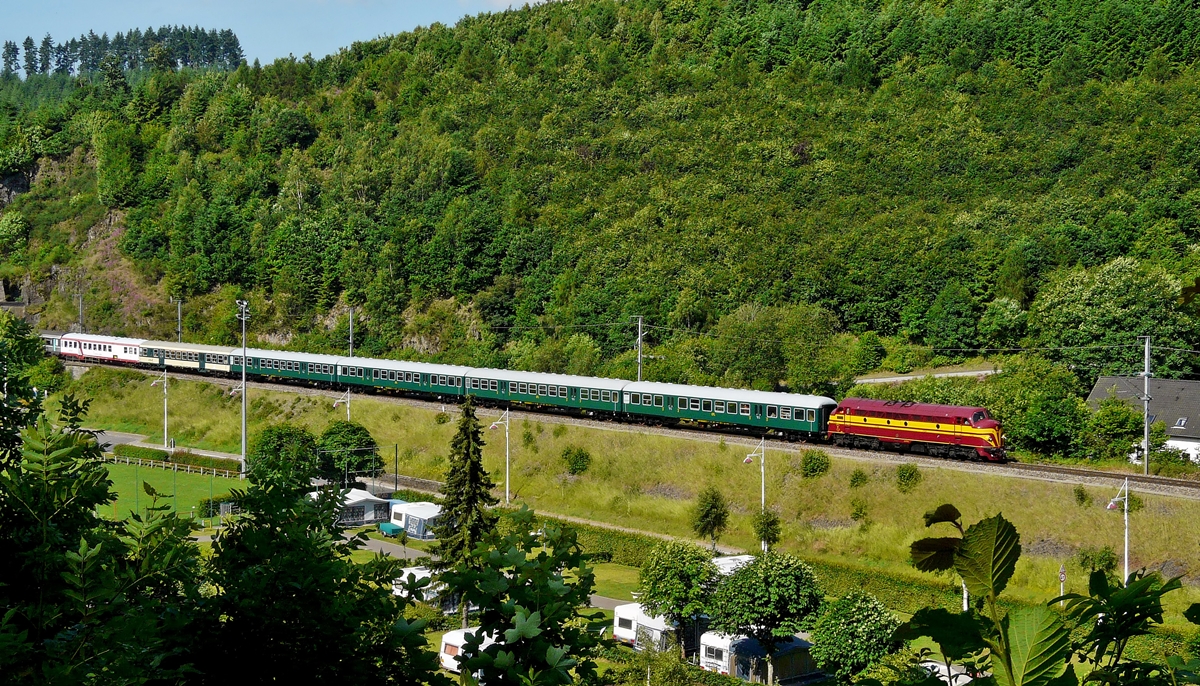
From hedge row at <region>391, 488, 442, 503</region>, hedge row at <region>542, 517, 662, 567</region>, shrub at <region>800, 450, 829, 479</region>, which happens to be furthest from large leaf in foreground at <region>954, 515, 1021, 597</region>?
hedge row at <region>391, 488, 442, 503</region>

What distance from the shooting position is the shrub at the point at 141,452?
63.7m

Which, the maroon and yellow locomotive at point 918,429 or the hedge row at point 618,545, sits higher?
the maroon and yellow locomotive at point 918,429

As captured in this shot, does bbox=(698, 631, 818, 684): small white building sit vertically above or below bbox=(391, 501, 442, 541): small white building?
below

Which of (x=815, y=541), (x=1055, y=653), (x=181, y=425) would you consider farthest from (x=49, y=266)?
(x=1055, y=653)

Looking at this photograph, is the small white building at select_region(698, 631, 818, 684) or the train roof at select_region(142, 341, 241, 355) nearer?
the small white building at select_region(698, 631, 818, 684)

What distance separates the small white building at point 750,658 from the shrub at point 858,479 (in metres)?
12.3

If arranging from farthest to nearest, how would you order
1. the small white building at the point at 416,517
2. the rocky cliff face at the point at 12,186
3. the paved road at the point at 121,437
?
the rocky cliff face at the point at 12,186 < the paved road at the point at 121,437 < the small white building at the point at 416,517

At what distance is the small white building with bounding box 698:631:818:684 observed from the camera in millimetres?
32188

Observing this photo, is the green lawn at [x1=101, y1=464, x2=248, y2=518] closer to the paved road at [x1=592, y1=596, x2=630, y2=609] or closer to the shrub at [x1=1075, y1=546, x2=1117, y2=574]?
the paved road at [x1=592, y1=596, x2=630, y2=609]

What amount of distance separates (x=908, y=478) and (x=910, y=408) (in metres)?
3.36

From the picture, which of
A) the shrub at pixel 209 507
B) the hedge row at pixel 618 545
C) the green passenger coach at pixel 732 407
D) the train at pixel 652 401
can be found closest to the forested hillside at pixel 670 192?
the green passenger coach at pixel 732 407

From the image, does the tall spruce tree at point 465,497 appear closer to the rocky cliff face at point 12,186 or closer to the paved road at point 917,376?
Answer: the paved road at point 917,376

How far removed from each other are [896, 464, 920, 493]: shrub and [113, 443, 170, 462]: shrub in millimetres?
43521

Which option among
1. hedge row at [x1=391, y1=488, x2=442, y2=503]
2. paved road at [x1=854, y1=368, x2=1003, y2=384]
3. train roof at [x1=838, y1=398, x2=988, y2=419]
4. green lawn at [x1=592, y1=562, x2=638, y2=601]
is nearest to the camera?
green lawn at [x1=592, y1=562, x2=638, y2=601]
